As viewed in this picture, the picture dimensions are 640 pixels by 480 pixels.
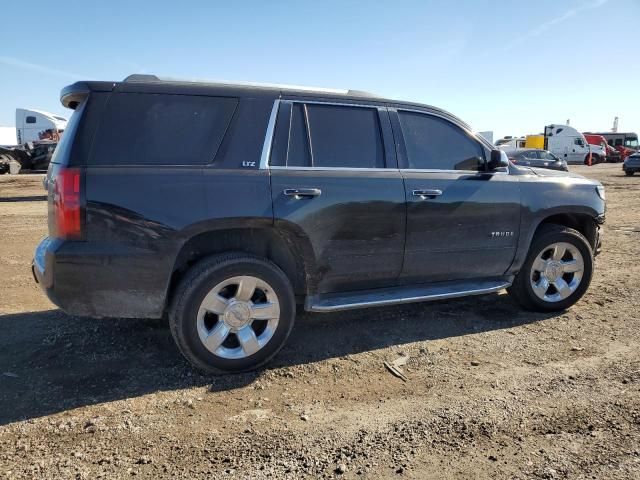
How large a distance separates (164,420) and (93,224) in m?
1.29

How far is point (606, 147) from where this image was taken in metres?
43.2

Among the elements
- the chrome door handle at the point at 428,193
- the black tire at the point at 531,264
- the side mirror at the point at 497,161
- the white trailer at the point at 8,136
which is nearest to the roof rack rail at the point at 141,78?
the chrome door handle at the point at 428,193

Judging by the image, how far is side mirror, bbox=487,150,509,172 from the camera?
4367 mm

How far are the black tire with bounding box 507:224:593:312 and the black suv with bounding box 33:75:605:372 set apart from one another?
0.66 ft

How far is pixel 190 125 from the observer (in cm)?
338

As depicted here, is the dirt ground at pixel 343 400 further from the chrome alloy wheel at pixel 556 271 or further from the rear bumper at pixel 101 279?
the rear bumper at pixel 101 279

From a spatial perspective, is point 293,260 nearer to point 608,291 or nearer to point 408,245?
point 408,245

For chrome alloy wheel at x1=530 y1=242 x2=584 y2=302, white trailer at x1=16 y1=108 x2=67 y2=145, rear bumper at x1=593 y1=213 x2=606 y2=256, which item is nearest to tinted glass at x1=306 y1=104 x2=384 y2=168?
chrome alloy wheel at x1=530 y1=242 x2=584 y2=302

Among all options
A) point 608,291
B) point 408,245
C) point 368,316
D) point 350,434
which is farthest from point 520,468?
point 608,291

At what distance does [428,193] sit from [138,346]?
2.66 m

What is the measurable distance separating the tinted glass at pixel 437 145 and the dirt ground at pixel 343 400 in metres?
1.47

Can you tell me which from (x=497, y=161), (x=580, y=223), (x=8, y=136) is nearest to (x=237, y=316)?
(x=497, y=161)

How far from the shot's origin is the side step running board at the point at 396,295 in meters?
3.75

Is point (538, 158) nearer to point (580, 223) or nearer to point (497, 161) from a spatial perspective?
point (580, 223)
